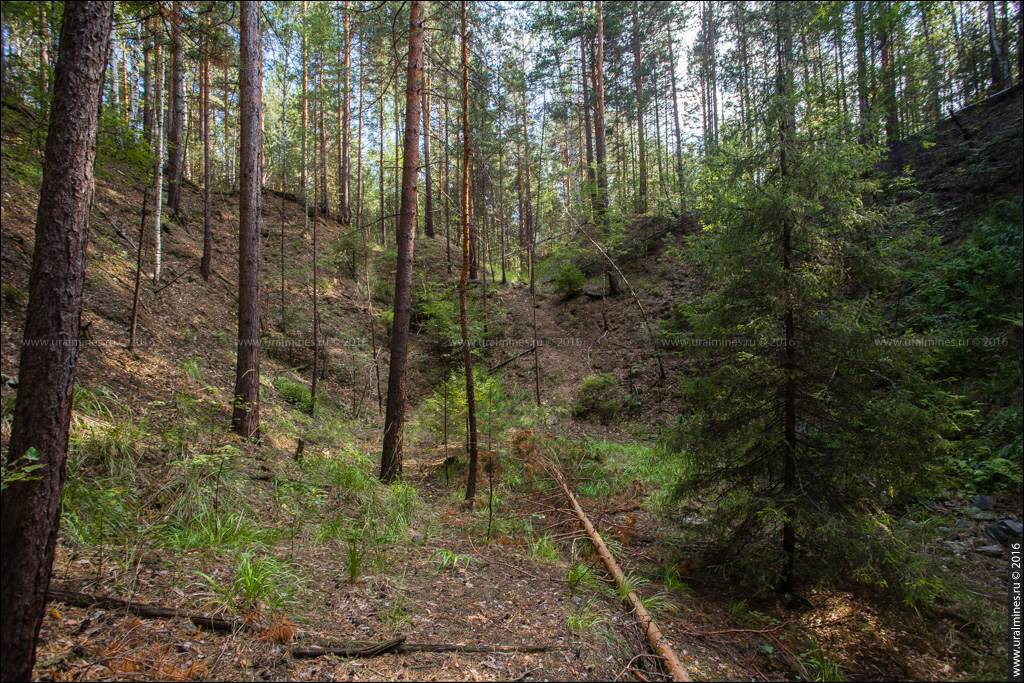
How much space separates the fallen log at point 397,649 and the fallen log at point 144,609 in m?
0.58

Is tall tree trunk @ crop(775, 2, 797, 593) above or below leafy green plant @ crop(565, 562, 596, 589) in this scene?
above

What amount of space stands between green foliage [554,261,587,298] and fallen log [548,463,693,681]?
13.2 metres

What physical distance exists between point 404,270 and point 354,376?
8156 millimetres

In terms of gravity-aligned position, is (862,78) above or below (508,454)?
above

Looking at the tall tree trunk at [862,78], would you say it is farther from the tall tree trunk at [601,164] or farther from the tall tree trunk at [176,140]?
the tall tree trunk at [176,140]

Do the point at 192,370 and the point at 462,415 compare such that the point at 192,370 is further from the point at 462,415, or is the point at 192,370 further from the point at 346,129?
the point at 346,129

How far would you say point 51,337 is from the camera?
229cm

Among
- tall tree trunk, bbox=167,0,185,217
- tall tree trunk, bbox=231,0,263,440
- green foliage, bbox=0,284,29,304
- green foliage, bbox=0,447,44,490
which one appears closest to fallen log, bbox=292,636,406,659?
green foliage, bbox=0,447,44,490

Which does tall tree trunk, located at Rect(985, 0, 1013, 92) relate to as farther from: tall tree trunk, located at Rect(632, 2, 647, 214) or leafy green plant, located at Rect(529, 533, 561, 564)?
leafy green plant, located at Rect(529, 533, 561, 564)

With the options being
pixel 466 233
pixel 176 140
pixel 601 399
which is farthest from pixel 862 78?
pixel 176 140

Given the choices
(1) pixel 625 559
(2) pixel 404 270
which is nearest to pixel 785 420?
(1) pixel 625 559

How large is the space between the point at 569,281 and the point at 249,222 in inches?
529

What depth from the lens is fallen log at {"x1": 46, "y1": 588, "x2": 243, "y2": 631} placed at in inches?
114

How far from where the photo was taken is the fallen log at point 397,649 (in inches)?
117
